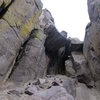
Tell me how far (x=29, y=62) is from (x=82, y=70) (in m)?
6.34

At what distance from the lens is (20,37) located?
12.7 meters

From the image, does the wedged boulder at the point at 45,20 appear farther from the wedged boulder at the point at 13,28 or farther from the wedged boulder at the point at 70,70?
the wedged boulder at the point at 13,28

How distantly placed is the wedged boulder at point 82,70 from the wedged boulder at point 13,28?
811 centimetres

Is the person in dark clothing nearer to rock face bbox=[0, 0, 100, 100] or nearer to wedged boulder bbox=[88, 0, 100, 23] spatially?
rock face bbox=[0, 0, 100, 100]

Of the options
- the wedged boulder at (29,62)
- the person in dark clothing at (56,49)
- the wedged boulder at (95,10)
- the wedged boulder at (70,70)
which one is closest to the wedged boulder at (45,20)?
the person in dark clothing at (56,49)

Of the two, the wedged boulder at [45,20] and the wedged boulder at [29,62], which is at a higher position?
the wedged boulder at [45,20]

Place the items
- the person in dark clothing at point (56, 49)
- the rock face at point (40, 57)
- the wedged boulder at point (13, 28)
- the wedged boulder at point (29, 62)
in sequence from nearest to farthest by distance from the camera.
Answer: the rock face at point (40, 57)
the wedged boulder at point (13, 28)
the wedged boulder at point (29, 62)
the person in dark clothing at point (56, 49)

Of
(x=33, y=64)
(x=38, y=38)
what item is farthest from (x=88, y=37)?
→ (x=33, y=64)

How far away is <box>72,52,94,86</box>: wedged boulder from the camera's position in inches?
707

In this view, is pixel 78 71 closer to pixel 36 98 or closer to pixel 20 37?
pixel 20 37

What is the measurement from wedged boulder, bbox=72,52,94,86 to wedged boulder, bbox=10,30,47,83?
3.92 metres

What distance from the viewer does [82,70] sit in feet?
60.8

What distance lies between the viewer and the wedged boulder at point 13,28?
1130 centimetres

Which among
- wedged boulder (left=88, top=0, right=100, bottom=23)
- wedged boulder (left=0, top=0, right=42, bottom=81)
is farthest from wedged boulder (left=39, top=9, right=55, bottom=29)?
wedged boulder (left=0, top=0, right=42, bottom=81)
